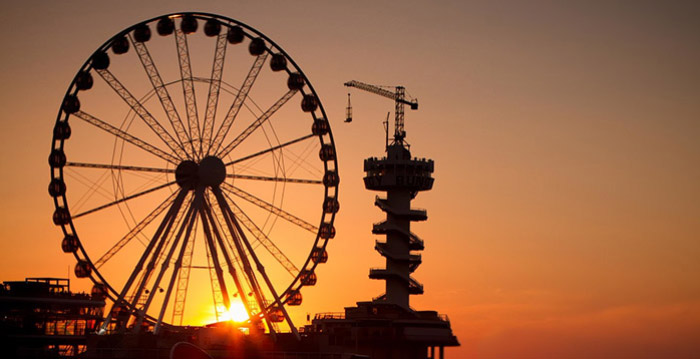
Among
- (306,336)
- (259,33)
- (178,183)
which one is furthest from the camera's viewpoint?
(306,336)

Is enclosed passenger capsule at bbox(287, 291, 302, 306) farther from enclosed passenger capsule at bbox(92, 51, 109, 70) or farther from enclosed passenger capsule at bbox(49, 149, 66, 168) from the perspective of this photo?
enclosed passenger capsule at bbox(92, 51, 109, 70)

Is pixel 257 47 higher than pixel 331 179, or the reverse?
pixel 257 47

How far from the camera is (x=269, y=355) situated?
10431 cm

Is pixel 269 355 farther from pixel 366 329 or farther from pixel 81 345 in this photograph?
pixel 81 345

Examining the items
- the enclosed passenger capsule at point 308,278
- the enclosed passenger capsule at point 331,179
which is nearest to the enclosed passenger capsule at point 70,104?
the enclosed passenger capsule at point 331,179

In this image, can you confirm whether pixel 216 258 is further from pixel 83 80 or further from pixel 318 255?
pixel 83 80

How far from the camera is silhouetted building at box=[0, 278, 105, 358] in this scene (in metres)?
133

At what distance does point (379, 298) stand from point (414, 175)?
16.8m

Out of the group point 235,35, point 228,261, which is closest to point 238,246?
point 228,261

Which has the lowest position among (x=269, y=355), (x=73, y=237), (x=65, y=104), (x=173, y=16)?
(x=269, y=355)

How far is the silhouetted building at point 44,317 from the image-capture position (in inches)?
5221

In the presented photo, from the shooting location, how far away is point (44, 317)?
13738cm

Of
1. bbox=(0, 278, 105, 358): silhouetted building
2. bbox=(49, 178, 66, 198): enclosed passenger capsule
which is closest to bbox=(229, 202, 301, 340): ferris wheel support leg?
bbox=(49, 178, 66, 198): enclosed passenger capsule

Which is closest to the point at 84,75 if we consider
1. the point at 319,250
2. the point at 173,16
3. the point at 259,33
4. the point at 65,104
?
the point at 65,104
